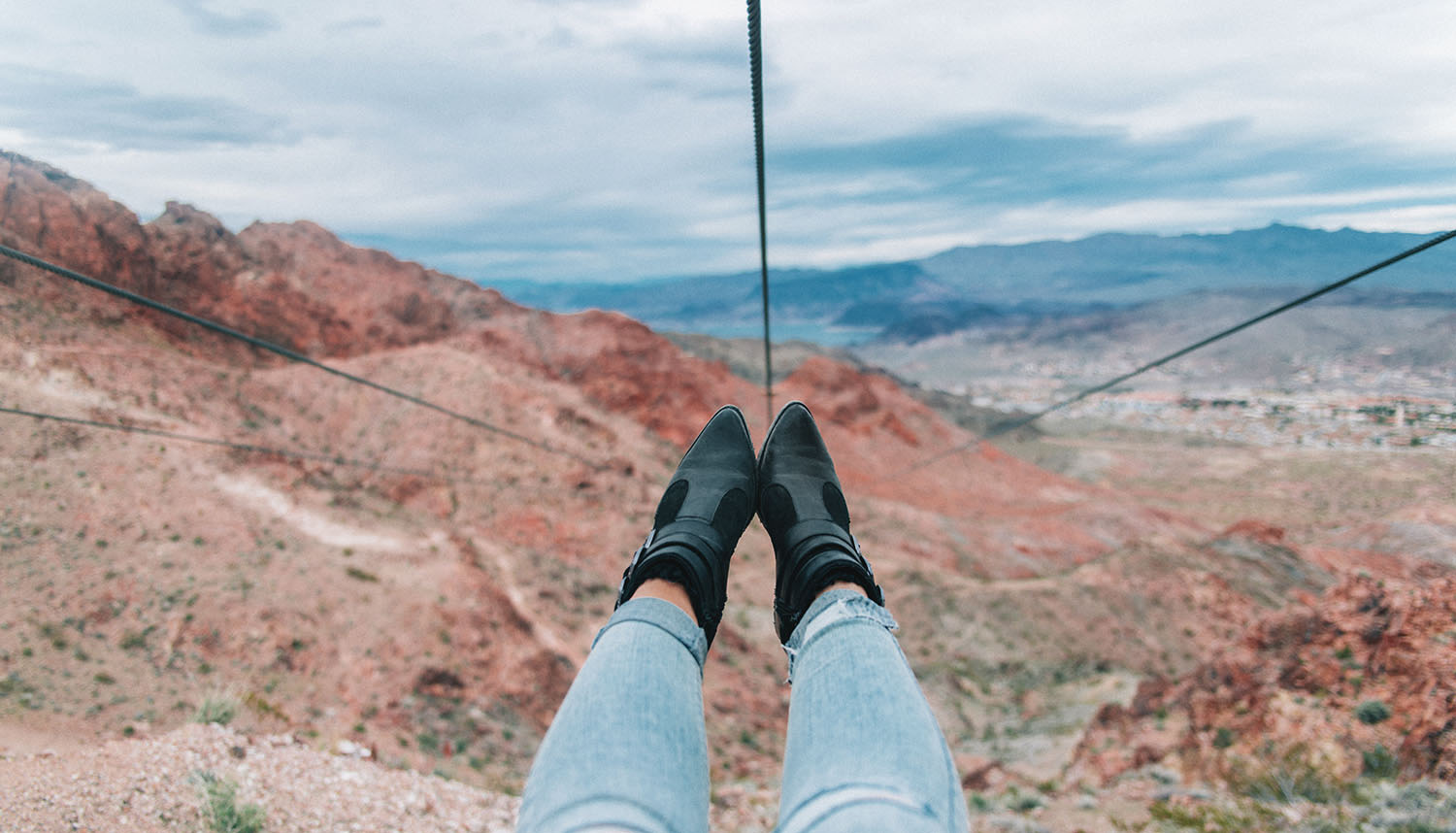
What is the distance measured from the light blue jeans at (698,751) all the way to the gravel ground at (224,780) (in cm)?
296

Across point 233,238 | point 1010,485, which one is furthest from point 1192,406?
point 233,238

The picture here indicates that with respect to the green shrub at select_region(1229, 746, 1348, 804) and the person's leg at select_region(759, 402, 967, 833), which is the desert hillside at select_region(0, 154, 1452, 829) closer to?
the green shrub at select_region(1229, 746, 1348, 804)

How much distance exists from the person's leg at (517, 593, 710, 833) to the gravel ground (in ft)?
9.60

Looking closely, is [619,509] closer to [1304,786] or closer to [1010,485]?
[1304,786]

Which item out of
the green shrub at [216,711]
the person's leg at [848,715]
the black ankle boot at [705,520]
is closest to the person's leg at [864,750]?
the person's leg at [848,715]

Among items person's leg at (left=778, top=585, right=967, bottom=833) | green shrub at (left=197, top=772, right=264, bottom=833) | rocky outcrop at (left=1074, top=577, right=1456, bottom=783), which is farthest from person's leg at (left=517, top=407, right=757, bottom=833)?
rocky outcrop at (left=1074, top=577, right=1456, bottom=783)

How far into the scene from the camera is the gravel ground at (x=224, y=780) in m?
3.18

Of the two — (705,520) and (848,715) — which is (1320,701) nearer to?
(705,520)

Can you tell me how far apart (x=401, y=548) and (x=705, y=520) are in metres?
14.4

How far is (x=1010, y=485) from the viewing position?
47625 mm

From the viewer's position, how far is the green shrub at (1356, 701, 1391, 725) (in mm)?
7434

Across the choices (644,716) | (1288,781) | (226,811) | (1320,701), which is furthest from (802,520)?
(1320,701)

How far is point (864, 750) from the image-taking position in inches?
55.6

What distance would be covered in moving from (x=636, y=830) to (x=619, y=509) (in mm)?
21122
